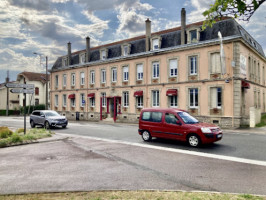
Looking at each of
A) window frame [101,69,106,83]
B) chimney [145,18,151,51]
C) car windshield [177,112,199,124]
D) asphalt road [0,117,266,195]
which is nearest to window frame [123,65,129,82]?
window frame [101,69,106,83]

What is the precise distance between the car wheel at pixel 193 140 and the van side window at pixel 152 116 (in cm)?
178

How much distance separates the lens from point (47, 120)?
739 inches

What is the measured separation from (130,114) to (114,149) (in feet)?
57.2

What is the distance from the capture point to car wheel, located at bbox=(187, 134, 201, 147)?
385 inches

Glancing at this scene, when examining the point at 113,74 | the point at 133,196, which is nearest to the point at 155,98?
the point at 113,74

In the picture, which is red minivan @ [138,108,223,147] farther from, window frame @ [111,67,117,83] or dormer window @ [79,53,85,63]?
dormer window @ [79,53,85,63]

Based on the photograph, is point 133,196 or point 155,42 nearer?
point 133,196

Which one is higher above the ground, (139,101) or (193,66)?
(193,66)

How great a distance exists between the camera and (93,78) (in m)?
32.3

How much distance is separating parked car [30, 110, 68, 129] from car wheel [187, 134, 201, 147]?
40.7 ft

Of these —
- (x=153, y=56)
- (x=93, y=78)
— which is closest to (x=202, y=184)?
(x=153, y=56)

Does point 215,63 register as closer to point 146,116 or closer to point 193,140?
point 146,116

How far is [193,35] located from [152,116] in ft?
46.8

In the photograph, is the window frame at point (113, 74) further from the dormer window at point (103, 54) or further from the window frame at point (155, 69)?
the window frame at point (155, 69)
